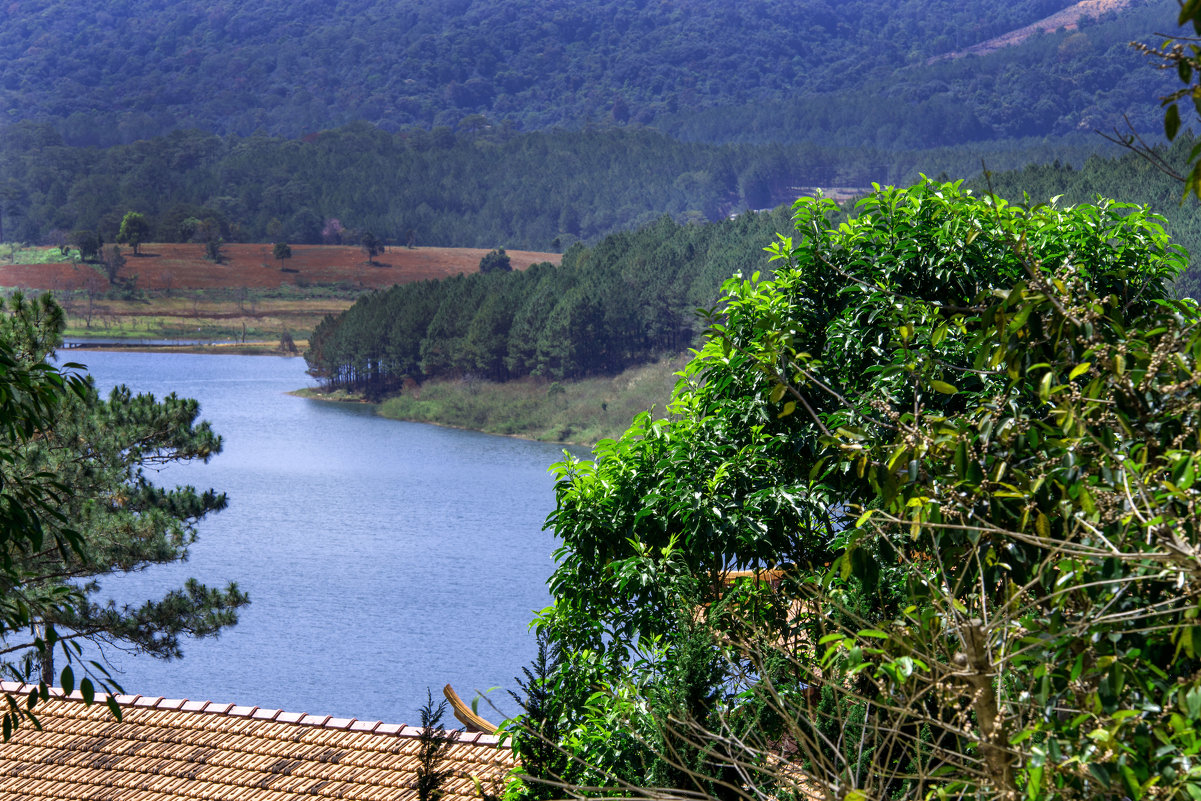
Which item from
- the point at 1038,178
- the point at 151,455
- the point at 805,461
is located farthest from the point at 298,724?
the point at 1038,178

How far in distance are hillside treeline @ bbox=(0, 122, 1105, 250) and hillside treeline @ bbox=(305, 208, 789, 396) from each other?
35.8m

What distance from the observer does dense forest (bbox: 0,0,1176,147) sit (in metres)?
143

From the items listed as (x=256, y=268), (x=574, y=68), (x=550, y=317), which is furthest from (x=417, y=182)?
(x=574, y=68)

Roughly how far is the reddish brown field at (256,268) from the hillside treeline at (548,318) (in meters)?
24.1

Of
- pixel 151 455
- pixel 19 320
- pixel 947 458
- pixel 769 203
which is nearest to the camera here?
pixel 947 458

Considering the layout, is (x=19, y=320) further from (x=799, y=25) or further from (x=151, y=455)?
(x=799, y=25)

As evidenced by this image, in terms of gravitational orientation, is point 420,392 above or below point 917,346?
below

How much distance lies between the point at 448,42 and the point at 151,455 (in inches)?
6415

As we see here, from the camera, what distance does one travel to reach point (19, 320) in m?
11.5

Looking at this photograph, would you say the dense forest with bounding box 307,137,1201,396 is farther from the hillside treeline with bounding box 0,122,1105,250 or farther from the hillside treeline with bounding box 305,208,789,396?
the hillside treeline with bounding box 0,122,1105,250

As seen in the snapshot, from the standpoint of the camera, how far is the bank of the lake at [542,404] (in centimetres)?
6228

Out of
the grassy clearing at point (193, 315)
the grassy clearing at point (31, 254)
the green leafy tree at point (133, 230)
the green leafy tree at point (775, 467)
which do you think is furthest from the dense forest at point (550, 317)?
the green leafy tree at point (775, 467)

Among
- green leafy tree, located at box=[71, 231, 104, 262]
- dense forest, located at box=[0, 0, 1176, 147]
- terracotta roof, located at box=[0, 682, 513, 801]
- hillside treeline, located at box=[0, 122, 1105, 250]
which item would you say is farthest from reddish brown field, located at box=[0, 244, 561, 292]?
terracotta roof, located at box=[0, 682, 513, 801]

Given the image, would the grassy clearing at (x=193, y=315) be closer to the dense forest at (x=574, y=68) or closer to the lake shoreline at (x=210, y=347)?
the lake shoreline at (x=210, y=347)
